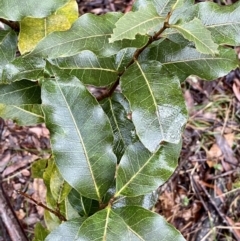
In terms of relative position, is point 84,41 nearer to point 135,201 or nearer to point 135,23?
point 135,23

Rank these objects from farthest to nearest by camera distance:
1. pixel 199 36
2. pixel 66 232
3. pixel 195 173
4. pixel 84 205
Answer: pixel 195 173 < pixel 84 205 < pixel 66 232 < pixel 199 36

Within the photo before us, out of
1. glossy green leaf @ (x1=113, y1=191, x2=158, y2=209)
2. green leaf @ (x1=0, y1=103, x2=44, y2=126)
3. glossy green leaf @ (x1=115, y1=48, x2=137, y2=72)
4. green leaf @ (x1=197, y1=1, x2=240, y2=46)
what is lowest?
glossy green leaf @ (x1=113, y1=191, x2=158, y2=209)

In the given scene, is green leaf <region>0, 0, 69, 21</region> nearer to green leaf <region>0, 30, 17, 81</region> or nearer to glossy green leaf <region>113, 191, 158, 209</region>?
green leaf <region>0, 30, 17, 81</region>

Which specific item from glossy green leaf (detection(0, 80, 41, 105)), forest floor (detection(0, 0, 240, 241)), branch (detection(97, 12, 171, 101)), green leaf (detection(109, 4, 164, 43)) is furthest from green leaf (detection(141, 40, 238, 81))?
forest floor (detection(0, 0, 240, 241))

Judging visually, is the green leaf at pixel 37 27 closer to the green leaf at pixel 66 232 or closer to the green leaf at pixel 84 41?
the green leaf at pixel 84 41

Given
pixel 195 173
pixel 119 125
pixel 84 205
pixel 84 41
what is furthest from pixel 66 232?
pixel 195 173

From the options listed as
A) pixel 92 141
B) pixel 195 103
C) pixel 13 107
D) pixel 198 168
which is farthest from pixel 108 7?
pixel 92 141
